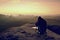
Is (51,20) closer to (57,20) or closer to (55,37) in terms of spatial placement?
(57,20)

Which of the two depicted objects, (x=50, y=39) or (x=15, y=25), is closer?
(x=50, y=39)

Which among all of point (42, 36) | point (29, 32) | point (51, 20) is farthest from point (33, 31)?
point (51, 20)

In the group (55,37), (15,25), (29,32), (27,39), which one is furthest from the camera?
(15,25)

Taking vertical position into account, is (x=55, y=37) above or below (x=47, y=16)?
below

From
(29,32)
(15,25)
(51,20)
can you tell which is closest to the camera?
(29,32)

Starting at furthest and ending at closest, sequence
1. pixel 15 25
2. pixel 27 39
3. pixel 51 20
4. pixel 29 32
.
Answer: pixel 51 20
pixel 15 25
pixel 29 32
pixel 27 39

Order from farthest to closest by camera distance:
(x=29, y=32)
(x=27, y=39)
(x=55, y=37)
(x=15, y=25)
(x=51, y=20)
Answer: (x=51, y=20)
(x=15, y=25)
(x=29, y=32)
(x=55, y=37)
(x=27, y=39)

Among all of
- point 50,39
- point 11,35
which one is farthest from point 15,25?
point 50,39

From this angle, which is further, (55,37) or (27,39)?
(55,37)

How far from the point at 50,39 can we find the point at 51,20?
295 cm

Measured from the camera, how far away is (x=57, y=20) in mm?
9898

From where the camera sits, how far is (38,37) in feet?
23.5

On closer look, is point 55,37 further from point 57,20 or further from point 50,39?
point 57,20

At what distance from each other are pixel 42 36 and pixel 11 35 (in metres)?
1.17
